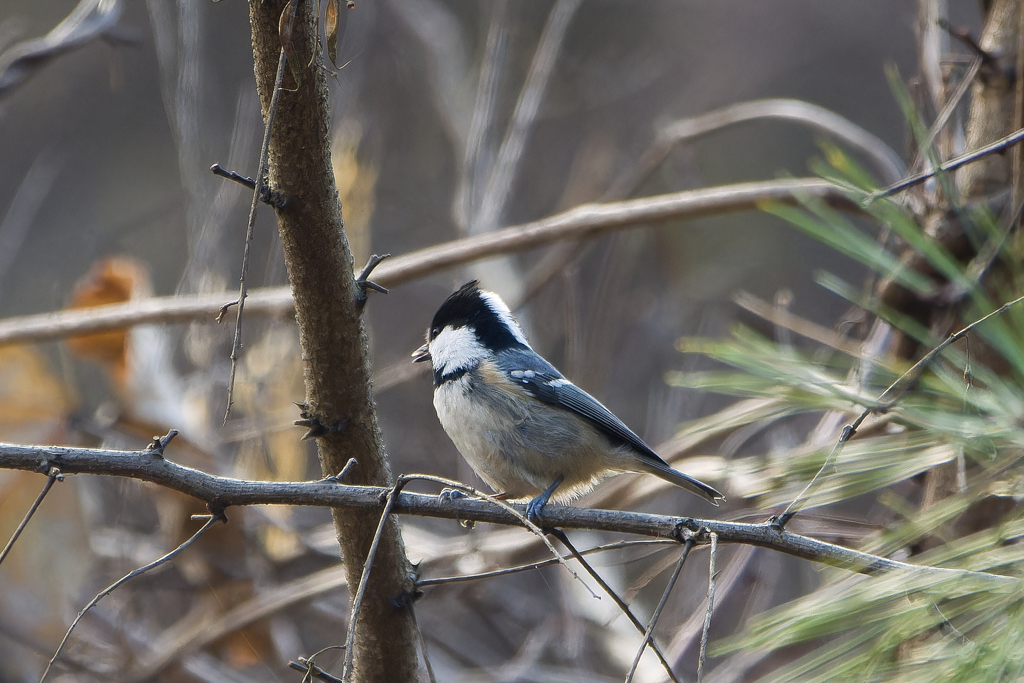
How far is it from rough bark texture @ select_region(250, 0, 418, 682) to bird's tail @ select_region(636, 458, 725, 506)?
925 mm

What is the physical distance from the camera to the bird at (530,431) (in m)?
2.45

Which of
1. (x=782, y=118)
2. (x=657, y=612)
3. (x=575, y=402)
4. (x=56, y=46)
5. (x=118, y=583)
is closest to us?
(x=657, y=612)

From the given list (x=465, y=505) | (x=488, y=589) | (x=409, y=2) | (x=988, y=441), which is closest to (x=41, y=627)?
(x=488, y=589)

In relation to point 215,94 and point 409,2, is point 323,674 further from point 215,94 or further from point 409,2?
point 409,2

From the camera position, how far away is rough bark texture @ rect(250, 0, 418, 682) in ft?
4.71

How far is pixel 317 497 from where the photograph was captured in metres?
1.45

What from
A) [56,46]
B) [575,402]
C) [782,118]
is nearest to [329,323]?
[575,402]

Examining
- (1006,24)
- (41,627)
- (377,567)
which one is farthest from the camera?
(41,627)

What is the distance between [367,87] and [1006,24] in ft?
13.3

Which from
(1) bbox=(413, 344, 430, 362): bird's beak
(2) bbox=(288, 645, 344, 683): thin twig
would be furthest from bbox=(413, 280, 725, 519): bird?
(2) bbox=(288, 645, 344, 683): thin twig

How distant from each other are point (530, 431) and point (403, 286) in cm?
344

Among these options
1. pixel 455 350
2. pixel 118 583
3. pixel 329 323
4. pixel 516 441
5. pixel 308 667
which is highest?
pixel 455 350

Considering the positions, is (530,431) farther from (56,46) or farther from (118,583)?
(56,46)

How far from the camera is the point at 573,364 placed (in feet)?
12.8
